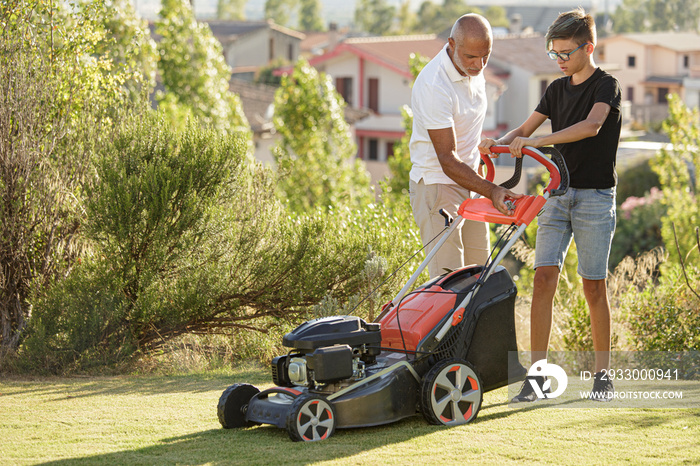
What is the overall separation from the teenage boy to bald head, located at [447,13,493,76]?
36cm

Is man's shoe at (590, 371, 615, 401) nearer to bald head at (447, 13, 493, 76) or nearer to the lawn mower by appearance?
the lawn mower

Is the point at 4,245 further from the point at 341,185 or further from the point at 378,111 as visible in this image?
the point at 378,111

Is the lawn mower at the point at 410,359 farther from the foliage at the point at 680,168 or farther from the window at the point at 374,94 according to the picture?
the window at the point at 374,94

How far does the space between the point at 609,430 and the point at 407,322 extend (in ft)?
3.72

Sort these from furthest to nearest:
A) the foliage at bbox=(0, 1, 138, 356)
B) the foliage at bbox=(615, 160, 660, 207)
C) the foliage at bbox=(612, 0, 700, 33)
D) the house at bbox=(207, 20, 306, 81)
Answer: the house at bbox=(207, 20, 306, 81), the foliage at bbox=(612, 0, 700, 33), the foliage at bbox=(615, 160, 660, 207), the foliage at bbox=(0, 1, 138, 356)

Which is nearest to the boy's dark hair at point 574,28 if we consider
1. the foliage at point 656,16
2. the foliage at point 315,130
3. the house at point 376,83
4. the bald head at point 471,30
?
the bald head at point 471,30

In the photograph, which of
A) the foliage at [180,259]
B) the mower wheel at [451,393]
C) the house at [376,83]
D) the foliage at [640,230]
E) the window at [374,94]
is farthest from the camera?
the window at [374,94]

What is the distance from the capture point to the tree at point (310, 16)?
111 metres

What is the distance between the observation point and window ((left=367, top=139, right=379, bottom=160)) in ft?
127

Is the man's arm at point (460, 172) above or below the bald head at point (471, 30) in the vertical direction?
below

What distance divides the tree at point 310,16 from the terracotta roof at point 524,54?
6979 cm

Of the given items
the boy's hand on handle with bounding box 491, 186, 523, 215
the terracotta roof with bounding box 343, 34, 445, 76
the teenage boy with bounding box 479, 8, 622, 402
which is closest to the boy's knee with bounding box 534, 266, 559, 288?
the teenage boy with bounding box 479, 8, 622, 402

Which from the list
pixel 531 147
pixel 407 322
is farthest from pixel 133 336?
pixel 531 147

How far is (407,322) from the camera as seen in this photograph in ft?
15.2
